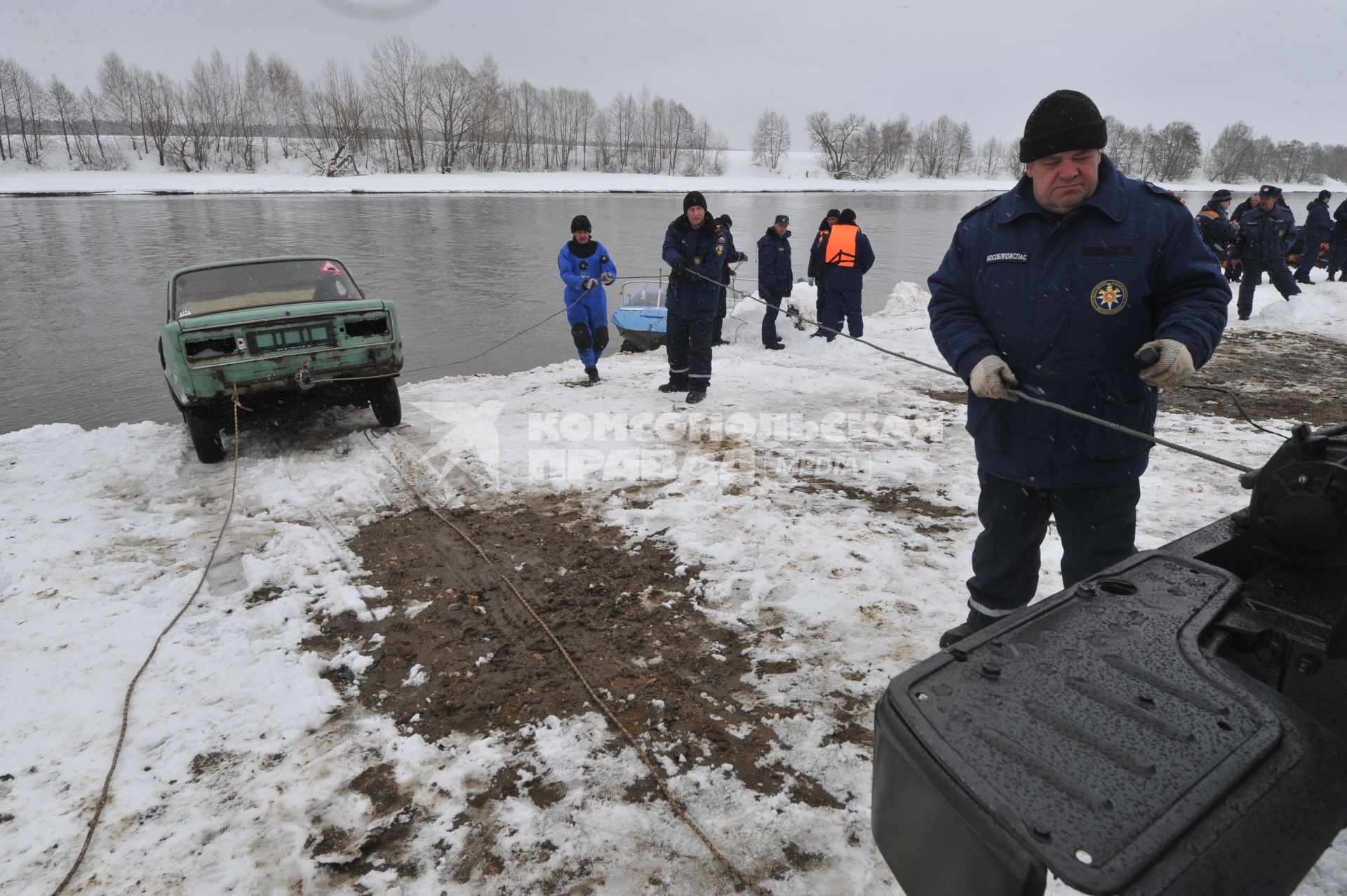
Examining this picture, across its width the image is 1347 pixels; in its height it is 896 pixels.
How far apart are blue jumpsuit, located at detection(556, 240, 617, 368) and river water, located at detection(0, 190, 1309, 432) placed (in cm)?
356

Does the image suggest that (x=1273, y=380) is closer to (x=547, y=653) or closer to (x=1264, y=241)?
(x=1264, y=241)

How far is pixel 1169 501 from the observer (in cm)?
433

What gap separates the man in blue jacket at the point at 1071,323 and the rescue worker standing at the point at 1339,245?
17.1 m

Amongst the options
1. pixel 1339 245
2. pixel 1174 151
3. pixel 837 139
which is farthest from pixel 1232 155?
pixel 1339 245

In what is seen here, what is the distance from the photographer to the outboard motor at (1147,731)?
1.02 m

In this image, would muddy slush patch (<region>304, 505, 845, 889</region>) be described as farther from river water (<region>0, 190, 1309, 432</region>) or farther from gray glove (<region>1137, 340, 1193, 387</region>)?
river water (<region>0, 190, 1309, 432</region>)

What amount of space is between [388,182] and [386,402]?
63352mm

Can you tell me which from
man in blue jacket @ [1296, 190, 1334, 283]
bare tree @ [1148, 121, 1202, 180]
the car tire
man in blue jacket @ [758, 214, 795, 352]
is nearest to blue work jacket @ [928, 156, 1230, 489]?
the car tire

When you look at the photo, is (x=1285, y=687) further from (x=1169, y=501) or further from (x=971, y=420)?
(x=1169, y=501)

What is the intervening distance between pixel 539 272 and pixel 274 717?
18249 millimetres

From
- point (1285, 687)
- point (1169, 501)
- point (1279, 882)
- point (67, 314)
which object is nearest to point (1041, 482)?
point (1285, 687)

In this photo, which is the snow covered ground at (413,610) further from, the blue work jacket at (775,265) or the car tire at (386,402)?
the blue work jacket at (775,265)

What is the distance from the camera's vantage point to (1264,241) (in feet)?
34.8

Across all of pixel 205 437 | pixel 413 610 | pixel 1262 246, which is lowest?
pixel 413 610
